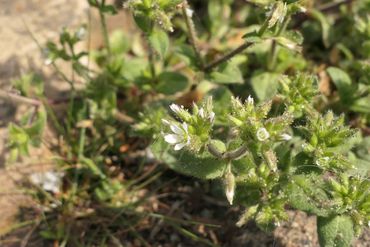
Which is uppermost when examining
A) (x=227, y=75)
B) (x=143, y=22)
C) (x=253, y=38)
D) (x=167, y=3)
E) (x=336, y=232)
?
(x=167, y=3)

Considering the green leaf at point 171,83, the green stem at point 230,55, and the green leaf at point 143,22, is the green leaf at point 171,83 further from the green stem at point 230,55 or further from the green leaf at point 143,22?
the green leaf at point 143,22

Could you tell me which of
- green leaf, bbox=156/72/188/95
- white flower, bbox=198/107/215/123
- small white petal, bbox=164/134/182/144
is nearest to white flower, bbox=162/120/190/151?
small white petal, bbox=164/134/182/144

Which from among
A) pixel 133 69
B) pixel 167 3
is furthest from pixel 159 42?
pixel 133 69

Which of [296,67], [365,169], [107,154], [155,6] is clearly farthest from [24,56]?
[365,169]

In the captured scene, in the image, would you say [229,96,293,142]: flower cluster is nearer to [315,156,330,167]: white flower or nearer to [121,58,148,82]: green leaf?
[315,156,330,167]: white flower

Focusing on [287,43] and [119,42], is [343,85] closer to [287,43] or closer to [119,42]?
[287,43]

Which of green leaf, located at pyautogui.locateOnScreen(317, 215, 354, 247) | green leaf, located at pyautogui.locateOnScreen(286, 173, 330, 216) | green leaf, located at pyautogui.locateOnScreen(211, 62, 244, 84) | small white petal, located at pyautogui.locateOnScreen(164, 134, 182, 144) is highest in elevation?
small white petal, located at pyautogui.locateOnScreen(164, 134, 182, 144)
